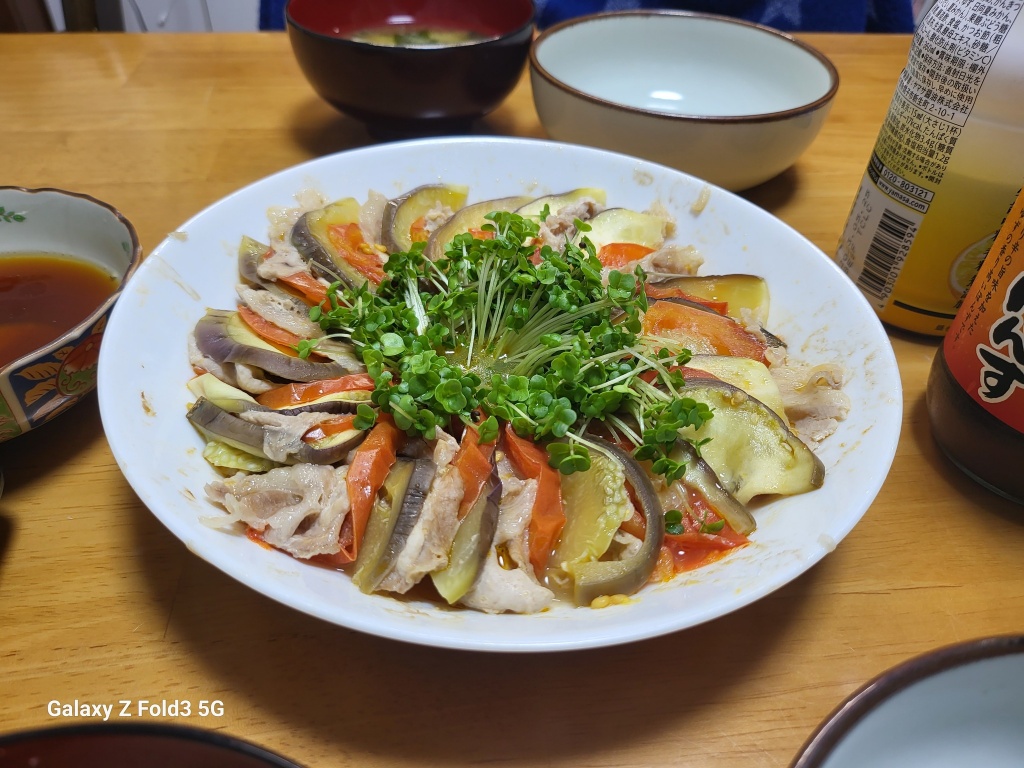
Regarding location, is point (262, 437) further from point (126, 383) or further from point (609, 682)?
point (609, 682)

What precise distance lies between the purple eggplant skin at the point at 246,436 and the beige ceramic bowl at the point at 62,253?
24 centimetres

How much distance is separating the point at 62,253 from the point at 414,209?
0.83 m

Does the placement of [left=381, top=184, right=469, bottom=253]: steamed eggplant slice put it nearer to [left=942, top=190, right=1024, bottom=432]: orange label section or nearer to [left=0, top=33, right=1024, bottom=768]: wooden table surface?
[left=0, top=33, right=1024, bottom=768]: wooden table surface

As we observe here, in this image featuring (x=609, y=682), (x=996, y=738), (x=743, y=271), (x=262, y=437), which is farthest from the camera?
(x=743, y=271)

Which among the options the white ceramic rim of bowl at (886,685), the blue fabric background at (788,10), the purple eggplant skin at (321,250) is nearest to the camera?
the white ceramic rim of bowl at (886,685)

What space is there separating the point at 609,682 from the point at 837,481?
0.48 metres

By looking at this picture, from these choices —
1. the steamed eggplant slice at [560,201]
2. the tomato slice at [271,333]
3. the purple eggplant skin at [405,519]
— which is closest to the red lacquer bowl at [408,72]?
the steamed eggplant slice at [560,201]

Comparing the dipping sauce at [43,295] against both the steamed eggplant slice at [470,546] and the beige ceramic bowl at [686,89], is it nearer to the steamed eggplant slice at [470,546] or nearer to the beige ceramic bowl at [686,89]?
the steamed eggplant slice at [470,546]

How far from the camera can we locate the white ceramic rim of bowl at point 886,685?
0.75 m

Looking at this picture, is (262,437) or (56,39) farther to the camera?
(56,39)

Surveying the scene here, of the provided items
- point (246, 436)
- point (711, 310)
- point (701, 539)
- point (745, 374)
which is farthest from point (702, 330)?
point (246, 436)

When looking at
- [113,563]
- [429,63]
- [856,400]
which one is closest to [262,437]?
[113,563]

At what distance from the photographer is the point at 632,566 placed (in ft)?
3.37

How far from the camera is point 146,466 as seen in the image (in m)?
1.05
